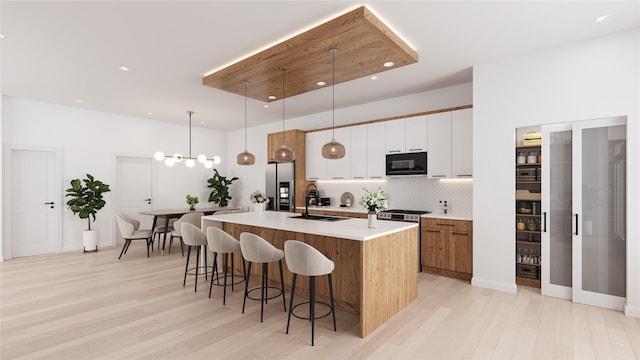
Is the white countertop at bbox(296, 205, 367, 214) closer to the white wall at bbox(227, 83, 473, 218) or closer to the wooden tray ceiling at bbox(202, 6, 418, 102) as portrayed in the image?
the white wall at bbox(227, 83, 473, 218)

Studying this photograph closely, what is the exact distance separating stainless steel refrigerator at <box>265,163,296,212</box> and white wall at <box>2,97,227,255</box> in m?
2.47

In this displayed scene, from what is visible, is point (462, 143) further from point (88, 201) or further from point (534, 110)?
point (88, 201)

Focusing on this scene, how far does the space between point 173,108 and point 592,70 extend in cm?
668

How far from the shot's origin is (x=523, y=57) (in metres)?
3.91

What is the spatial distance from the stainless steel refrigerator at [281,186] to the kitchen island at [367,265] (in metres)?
2.85

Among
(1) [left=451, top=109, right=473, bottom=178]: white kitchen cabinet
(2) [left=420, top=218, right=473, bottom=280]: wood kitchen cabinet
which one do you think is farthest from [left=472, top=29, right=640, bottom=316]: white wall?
(1) [left=451, top=109, right=473, bottom=178]: white kitchen cabinet

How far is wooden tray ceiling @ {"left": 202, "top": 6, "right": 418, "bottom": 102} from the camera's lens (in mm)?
3027

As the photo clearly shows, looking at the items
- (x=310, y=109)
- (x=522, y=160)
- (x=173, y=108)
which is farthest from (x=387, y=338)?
(x=173, y=108)

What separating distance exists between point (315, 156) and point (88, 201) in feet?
14.8

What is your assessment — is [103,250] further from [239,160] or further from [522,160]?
[522,160]

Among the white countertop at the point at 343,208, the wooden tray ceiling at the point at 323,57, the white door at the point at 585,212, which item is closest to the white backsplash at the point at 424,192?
the white countertop at the point at 343,208

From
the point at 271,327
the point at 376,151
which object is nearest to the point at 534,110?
the point at 376,151

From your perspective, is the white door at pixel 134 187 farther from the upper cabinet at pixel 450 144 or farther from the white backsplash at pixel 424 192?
the upper cabinet at pixel 450 144

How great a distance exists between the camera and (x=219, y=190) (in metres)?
8.43
